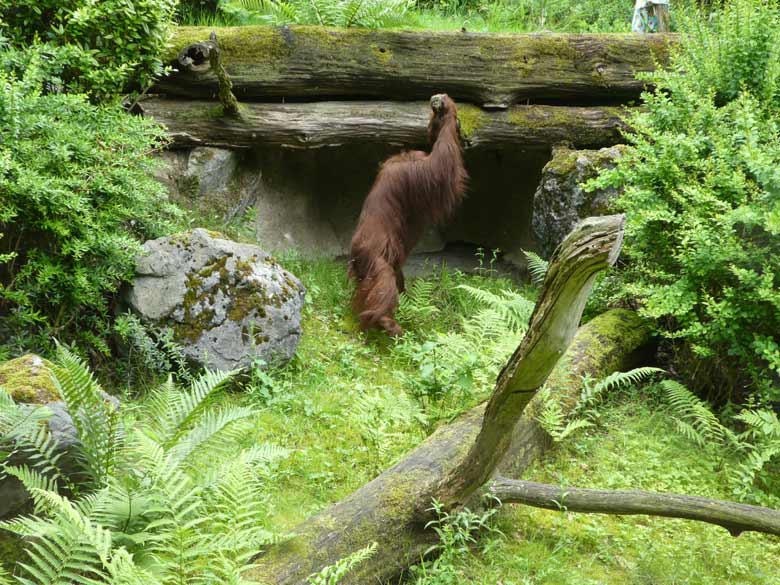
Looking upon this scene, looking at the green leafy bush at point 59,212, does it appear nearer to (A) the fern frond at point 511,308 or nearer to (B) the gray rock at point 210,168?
(B) the gray rock at point 210,168

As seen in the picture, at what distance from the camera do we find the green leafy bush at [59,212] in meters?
3.90

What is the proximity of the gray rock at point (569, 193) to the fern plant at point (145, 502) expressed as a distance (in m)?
3.77

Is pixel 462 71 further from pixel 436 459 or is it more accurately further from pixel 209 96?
pixel 436 459

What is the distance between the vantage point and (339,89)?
21.0ft

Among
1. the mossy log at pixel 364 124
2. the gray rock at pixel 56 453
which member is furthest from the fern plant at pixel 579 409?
the mossy log at pixel 364 124

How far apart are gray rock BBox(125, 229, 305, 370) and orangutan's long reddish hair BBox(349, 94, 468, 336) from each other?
1.15 m

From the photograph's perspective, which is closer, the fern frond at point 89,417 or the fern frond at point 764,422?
the fern frond at point 89,417

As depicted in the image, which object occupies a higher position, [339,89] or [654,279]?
[339,89]

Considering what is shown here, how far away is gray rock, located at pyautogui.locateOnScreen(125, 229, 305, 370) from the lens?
14.3ft

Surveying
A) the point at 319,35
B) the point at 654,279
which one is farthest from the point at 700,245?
the point at 319,35

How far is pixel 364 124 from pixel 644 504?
14.1 ft

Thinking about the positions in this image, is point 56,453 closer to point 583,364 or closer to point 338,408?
point 338,408

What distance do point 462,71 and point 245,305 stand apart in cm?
321

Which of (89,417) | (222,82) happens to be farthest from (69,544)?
(222,82)
